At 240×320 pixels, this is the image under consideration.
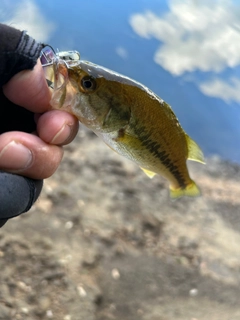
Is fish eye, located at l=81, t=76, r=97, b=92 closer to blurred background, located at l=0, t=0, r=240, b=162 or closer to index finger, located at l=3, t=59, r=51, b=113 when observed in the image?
index finger, located at l=3, t=59, r=51, b=113

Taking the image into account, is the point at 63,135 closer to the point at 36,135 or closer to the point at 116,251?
the point at 36,135

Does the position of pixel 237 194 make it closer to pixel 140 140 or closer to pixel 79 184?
pixel 79 184

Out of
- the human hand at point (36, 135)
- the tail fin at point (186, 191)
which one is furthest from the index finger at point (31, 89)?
the tail fin at point (186, 191)

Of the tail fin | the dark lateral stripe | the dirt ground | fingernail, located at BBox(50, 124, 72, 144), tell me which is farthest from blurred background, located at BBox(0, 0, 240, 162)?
fingernail, located at BBox(50, 124, 72, 144)

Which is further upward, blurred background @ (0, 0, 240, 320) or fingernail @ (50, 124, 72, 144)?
fingernail @ (50, 124, 72, 144)

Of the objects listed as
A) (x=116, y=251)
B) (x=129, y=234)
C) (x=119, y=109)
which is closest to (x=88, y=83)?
(x=119, y=109)

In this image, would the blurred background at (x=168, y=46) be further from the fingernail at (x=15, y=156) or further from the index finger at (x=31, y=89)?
the fingernail at (x=15, y=156)
